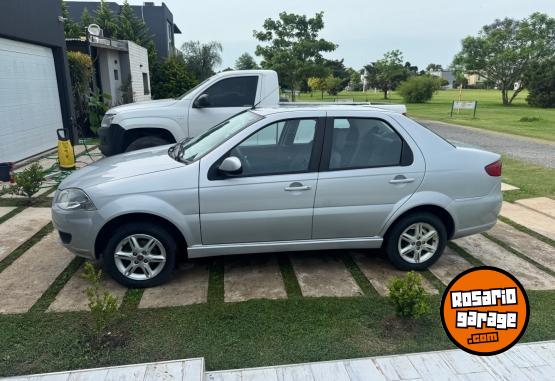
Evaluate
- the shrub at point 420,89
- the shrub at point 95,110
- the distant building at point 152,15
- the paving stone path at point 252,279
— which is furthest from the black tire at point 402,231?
the shrub at point 420,89

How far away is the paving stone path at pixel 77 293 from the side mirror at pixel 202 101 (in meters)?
3.85

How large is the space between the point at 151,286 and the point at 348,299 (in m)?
1.78

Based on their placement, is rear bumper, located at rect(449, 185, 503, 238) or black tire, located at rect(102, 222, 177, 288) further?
rear bumper, located at rect(449, 185, 503, 238)

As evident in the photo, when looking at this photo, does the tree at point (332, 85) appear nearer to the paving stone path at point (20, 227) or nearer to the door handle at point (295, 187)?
the paving stone path at point (20, 227)

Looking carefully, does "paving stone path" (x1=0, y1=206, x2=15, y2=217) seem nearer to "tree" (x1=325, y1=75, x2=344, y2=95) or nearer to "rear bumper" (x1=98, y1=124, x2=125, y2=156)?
"rear bumper" (x1=98, y1=124, x2=125, y2=156)

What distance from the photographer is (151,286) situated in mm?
3762

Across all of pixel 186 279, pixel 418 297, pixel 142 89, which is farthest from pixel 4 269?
pixel 142 89

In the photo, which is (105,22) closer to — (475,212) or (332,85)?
(475,212)

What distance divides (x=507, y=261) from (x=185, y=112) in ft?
17.5

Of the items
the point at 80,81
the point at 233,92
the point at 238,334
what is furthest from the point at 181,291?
the point at 80,81

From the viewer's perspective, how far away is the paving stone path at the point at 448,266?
414cm

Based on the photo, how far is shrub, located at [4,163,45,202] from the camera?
19.2 feet

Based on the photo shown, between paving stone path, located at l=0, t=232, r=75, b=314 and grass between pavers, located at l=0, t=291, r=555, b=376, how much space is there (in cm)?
27

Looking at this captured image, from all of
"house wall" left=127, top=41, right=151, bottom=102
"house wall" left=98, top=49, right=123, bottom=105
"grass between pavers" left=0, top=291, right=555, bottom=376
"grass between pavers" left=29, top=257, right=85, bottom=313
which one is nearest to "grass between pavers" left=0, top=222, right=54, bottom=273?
"grass between pavers" left=29, top=257, right=85, bottom=313
